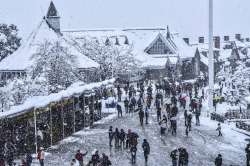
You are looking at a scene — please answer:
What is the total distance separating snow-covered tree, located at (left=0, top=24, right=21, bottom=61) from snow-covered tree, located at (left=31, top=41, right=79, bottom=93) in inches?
664

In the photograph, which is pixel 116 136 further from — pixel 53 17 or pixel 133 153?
pixel 53 17

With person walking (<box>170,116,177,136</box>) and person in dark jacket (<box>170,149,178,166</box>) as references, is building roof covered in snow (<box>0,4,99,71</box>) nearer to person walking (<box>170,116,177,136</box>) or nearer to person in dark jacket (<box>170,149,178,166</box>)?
person walking (<box>170,116,177,136</box>)

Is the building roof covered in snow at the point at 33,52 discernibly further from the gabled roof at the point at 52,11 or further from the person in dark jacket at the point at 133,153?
the person in dark jacket at the point at 133,153

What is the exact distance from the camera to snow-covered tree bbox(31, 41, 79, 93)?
4597 centimetres

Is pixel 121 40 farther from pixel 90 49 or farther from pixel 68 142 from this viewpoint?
pixel 68 142

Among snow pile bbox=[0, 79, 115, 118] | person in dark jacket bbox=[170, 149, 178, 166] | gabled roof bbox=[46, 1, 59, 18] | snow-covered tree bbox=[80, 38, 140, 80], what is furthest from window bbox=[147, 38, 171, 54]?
person in dark jacket bbox=[170, 149, 178, 166]

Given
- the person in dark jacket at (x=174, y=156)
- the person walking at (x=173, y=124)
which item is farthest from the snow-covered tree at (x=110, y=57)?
the person in dark jacket at (x=174, y=156)

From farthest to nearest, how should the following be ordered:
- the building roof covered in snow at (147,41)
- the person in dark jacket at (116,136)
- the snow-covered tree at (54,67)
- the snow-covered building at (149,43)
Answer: the building roof covered in snow at (147,41)
the snow-covered building at (149,43)
the snow-covered tree at (54,67)
the person in dark jacket at (116,136)

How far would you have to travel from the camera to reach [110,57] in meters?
61.3

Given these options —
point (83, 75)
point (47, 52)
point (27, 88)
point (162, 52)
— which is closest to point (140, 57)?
point (162, 52)

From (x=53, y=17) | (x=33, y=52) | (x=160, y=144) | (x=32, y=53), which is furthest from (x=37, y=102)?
(x=53, y=17)

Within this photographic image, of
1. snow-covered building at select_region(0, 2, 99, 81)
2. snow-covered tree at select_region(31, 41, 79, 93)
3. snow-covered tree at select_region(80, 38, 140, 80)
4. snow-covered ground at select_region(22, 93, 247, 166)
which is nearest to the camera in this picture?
snow-covered ground at select_region(22, 93, 247, 166)

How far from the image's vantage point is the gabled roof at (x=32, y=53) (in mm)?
51219

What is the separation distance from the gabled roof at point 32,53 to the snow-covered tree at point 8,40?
9785 millimetres
